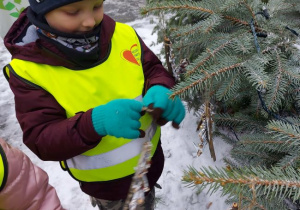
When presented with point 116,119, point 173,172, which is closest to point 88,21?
point 116,119

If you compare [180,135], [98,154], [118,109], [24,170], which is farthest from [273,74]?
[180,135]

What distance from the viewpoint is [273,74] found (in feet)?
4.38

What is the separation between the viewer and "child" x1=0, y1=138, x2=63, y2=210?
139cm

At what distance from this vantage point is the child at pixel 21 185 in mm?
1395

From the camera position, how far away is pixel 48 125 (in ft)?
4.25

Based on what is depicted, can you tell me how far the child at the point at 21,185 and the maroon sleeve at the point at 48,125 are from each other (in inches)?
9.8

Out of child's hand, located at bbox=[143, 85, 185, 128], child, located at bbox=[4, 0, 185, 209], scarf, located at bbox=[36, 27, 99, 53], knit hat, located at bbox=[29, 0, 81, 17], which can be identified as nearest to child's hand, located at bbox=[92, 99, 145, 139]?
child, located at bbox=[4, 0, 185, 209]

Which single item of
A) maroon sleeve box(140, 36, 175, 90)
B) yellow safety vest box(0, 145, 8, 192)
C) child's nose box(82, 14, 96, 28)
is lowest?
yellow safety vest box(0, 145, 8, 192)

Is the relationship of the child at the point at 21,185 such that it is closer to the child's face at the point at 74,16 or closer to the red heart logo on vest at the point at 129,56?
the child's face at the point at 74,16

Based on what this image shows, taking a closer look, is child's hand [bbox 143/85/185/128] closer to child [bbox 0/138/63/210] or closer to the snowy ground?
child [bbox 0/138/63/210]

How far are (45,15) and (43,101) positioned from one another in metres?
0.40

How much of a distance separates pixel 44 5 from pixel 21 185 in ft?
3.13

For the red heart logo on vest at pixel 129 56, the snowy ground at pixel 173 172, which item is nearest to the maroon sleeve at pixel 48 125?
the red heart logo on vest at pixel 129 56

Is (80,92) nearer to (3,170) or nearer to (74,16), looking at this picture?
(74,16)
